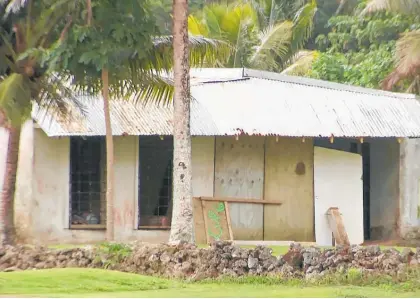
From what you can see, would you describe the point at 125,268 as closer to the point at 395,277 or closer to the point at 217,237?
the point at 395,277

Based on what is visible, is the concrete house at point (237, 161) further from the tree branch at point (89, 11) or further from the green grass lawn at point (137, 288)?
the green grass lawn at point (137, 288)

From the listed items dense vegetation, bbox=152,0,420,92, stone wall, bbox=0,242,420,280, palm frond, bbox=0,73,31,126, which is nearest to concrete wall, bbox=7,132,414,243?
palm frond, bbox=0,73,31,126

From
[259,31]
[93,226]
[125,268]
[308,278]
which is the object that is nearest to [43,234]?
[93,226]

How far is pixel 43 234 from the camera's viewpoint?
21.7 meters

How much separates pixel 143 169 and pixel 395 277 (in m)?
8.43

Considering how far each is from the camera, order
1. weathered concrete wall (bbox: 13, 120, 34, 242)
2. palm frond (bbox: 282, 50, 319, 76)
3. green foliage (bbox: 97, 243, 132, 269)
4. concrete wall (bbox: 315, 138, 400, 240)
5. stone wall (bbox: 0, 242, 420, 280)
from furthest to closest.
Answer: palm frond (bbox: 282, 50, 319, 76) → concrete wall (bbox: 315, 138, 400, 240) → weathered concrete wall (bbox: 13, 120, 34, 242) → green foliage (bbox: 97, 243, 132, 269) → stone wall (bbox: 0, 242, 420, 280)

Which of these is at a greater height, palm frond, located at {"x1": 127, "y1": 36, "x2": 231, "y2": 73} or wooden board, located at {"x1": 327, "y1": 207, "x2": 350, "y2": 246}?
palm frond, located at {"x1": 127, "y1": 36, "x2": 231, "y2": 73}

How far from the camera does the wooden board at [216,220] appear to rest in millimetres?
22062

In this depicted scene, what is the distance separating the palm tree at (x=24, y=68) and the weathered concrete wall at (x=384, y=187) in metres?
8.25

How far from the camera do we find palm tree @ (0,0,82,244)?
61.7 feet

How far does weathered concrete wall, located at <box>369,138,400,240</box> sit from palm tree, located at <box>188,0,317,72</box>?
7.14 m


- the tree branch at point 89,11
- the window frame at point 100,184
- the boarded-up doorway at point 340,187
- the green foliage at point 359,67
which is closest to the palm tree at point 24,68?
the tree branch at point 89,11

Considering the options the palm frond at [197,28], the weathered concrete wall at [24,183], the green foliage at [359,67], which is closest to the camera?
the weathered concrete wall at [24,183]

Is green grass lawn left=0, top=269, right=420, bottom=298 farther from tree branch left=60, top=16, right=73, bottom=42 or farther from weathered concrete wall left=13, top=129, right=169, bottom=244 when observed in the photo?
weathered concrete wall left=13, top=129, right=169, bottom=244
